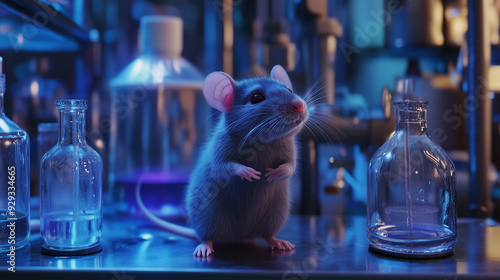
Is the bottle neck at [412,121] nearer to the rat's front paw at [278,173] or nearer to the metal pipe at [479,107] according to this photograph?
the rat's front paw at [278,173]

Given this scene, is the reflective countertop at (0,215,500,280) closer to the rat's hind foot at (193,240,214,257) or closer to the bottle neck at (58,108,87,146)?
the rat's hind foot at (193,240,214,257)

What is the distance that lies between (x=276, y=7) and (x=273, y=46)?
12cm

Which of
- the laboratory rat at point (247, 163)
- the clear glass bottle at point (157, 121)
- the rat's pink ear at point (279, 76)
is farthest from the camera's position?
the clear glass bottle at point (157, 121)

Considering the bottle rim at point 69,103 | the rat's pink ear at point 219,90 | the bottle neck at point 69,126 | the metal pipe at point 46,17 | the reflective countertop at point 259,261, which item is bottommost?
the reflective countertop at point 259,261

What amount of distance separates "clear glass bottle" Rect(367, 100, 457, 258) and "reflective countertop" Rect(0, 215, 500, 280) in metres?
0.05

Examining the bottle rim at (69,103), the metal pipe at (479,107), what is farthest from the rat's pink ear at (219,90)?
the metal pipe at (479,107)

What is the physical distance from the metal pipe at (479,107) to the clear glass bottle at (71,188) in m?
0.98

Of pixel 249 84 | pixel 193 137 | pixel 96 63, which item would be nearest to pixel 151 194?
pixel 193 137

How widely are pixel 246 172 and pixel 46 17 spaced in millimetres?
675

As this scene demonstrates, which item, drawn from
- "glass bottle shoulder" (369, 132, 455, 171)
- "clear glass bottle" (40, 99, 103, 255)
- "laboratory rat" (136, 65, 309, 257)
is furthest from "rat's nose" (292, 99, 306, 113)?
"clear glass bottle" (40, 99, 103, 255)

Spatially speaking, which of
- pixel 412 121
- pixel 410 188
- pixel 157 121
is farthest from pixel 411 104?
pixel 157 121

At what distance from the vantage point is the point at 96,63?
5.07 feet

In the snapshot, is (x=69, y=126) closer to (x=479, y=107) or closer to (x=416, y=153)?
(x=416, y=153)

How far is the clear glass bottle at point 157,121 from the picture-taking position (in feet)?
3.83
